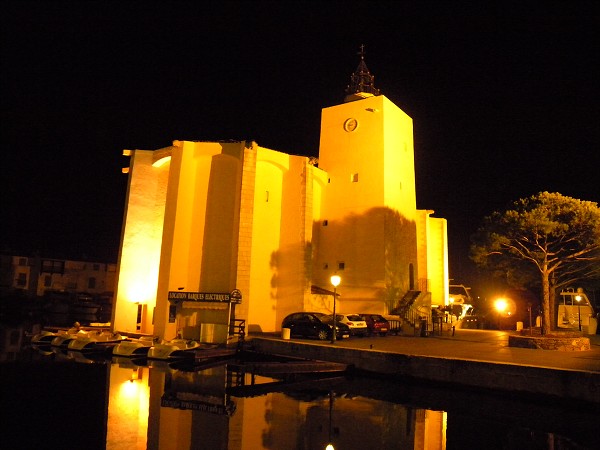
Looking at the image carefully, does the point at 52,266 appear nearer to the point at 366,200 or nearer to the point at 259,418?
the point at 366,200

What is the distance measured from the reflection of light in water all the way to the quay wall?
21.6 ft

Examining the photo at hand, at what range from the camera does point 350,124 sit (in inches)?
1289

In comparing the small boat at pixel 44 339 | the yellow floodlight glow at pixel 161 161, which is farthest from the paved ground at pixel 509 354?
the yellow floodlight glow at pixel 161 161

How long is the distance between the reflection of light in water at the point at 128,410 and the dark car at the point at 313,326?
7.57 meters

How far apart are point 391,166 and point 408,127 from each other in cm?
482

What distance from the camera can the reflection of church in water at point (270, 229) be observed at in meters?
25.7

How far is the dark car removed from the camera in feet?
72.6

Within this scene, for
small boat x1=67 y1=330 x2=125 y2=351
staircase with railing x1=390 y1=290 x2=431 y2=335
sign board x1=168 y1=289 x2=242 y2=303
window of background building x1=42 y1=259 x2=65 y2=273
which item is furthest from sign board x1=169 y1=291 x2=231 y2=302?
window of background building x1=42 y1=259 x2=65 y2=273

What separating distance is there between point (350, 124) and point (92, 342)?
20.3 meters

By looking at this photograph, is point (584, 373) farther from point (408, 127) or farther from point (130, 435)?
point (408, 127)

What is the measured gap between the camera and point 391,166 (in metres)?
31.6

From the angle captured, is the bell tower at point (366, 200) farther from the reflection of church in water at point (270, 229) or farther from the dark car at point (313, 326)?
the dark car at point (313, 326)

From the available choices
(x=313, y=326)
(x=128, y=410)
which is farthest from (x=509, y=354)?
(x=128, y=410)

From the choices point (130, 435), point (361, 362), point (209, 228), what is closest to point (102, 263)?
point (209, 228)
